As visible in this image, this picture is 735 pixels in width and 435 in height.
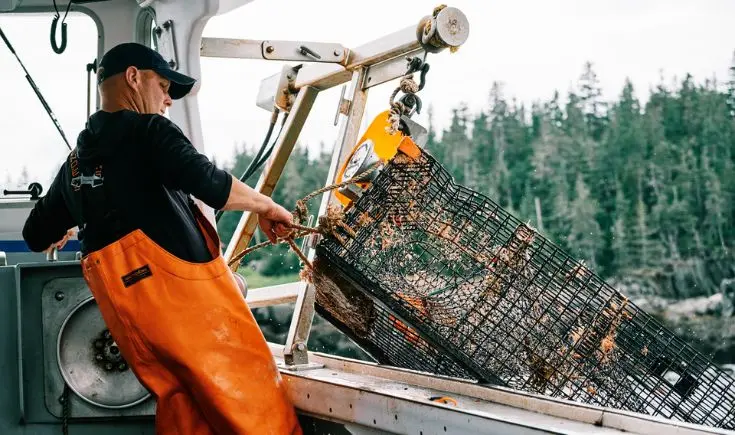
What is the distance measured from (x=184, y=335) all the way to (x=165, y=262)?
0.71 ft

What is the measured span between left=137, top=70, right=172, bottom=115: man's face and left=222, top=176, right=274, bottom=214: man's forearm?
388mm

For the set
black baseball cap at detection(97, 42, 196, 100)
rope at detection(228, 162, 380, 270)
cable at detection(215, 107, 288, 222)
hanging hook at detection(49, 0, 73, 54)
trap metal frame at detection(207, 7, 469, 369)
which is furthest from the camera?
cable at detection(215, 107, 288, 222)

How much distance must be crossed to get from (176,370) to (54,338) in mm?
614

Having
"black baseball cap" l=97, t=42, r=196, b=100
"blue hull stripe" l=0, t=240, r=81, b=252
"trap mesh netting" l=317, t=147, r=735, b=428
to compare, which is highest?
"black baseball cap" l=97, t=42, r=196, b=100

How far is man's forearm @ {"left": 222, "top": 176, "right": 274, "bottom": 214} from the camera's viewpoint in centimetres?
277

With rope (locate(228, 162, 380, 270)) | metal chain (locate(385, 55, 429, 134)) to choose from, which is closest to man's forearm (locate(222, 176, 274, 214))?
rope (locate(228, 162, 380, 270))

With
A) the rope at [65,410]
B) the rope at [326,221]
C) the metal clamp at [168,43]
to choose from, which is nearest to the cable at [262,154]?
the metal clamp at [168,43]

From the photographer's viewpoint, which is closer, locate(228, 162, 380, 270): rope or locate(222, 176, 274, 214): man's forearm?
locate(222, 176, 274, 214): man's forearm

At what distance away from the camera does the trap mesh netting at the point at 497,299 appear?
3.07 m

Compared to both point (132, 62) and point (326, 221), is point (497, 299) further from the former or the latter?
point (132, 62)

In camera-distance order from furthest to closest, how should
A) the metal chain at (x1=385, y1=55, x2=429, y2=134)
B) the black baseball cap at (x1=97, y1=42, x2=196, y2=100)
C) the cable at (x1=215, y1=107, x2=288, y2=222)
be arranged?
the cable at (x1=215, y1=107, x2=288, y2=222) < the metal chain at (x1=385, y1=55, x2=429, y2=134) < the black baseball cap at (x1=97, y1=42, x2=196, y2=100)

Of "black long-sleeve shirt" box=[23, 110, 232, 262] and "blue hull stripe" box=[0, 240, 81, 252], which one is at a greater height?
"black long-sleeve shirt" box=[23, 110, 232, 262]

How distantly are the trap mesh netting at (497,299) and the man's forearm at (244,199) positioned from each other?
351 mm

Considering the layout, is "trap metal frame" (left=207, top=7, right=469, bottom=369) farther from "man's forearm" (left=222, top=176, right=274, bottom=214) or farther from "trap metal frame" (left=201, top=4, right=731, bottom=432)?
"man's forearm" (left=222, top=176, right=274, bottom=214)
